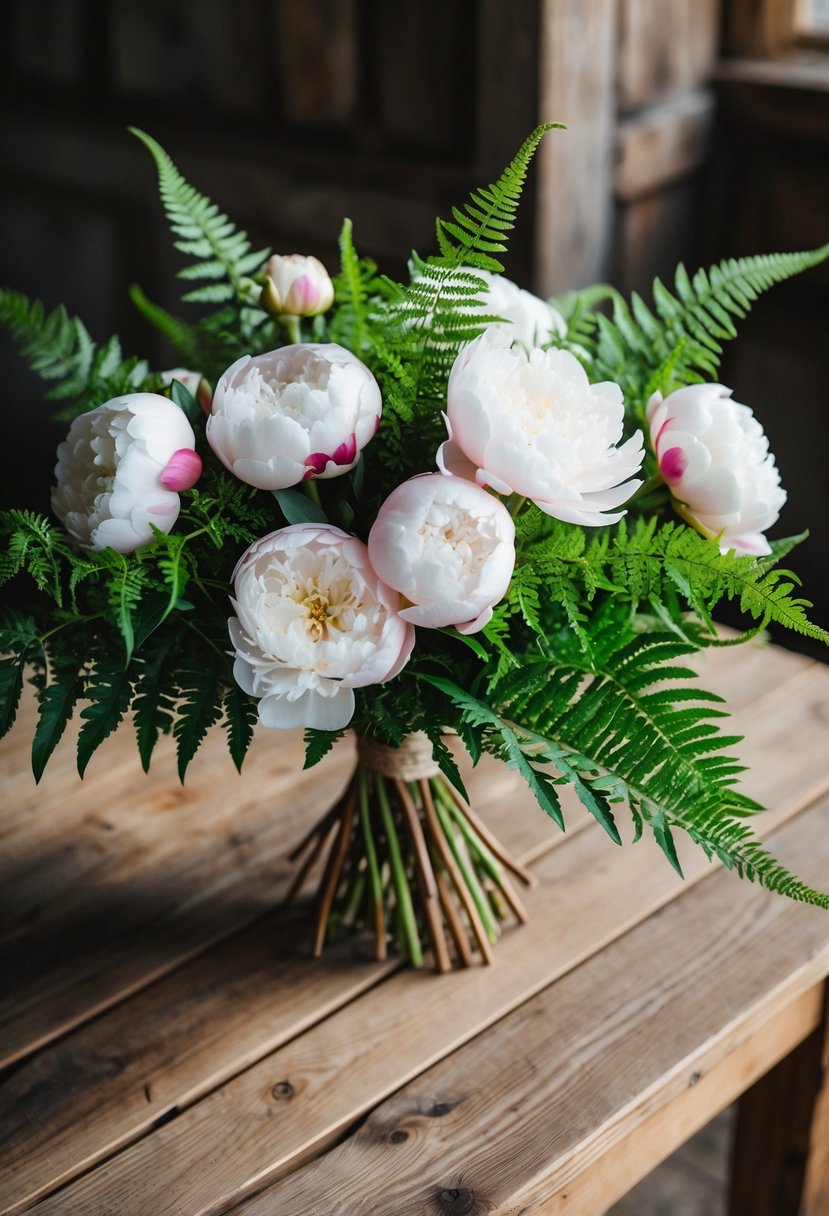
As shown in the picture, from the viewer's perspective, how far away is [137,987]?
2.95 ft

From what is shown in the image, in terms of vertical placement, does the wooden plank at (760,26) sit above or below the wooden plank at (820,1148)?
above

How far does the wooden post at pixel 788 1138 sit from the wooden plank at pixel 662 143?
148cm

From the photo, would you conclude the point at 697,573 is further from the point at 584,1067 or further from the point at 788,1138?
the point at 788,1138

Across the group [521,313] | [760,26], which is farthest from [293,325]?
[760,26]

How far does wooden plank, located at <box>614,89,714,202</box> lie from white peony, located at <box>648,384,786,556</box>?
55.9 inches

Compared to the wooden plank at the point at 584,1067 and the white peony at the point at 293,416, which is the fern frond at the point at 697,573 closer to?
the white peony at the point at 293,416

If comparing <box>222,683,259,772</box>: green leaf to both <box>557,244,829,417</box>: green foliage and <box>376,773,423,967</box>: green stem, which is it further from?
<box>557,244,829,417</box>: green foliage

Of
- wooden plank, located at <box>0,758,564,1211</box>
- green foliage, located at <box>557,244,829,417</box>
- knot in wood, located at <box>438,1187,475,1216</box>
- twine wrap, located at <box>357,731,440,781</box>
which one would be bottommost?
wooden plank, located at <box>0,758,564,1211</box>

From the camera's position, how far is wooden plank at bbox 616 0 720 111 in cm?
199

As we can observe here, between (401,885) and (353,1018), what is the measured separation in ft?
0.32

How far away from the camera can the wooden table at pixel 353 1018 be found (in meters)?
0.76

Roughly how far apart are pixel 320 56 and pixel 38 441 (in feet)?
4.20

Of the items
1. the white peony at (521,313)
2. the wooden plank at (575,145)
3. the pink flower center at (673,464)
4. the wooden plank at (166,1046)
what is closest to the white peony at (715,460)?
the pink flower center at (673,464)

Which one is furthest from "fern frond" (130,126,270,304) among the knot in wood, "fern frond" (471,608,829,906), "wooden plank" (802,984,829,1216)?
"wooden plank" (802,984,829,1216)
